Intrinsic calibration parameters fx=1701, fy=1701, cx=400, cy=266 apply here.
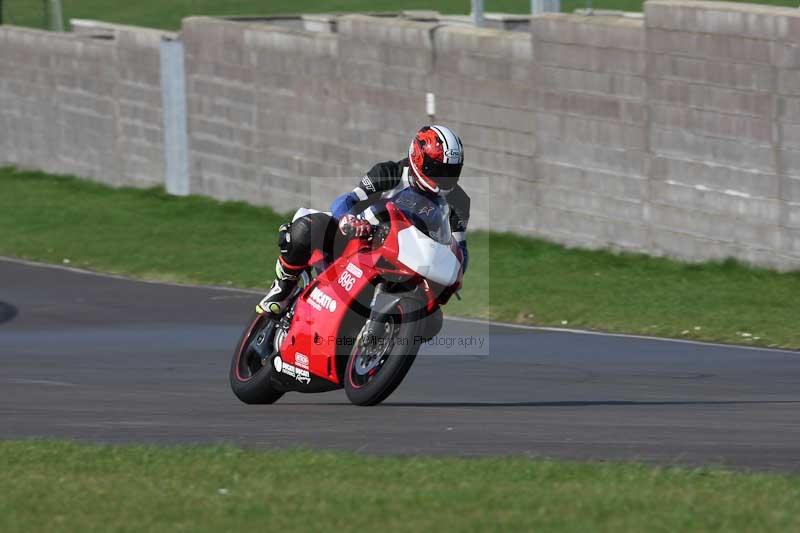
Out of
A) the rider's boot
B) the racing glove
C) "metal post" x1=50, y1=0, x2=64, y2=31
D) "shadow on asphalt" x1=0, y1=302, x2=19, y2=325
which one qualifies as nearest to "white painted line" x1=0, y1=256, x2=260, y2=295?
"shadow on asphalt" x1=0, y1=302, x2=19, y2=325

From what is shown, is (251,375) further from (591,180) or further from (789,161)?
(591,180)

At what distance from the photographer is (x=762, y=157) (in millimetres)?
17750

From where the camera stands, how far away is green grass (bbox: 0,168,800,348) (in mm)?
15953

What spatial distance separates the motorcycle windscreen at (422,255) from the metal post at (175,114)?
18562 mm

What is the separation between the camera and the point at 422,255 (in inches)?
371

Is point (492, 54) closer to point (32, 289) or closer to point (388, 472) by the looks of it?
point (32, 289)

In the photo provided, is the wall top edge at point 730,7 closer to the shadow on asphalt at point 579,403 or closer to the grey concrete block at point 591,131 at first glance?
the grey concrete block at point 591,131

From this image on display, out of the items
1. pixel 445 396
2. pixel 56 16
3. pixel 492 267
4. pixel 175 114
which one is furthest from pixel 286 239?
pixel 56 16

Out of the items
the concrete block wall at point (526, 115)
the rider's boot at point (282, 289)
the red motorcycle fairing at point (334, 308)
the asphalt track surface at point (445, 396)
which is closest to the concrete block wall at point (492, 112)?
the concrete block wall at point (526, 115)

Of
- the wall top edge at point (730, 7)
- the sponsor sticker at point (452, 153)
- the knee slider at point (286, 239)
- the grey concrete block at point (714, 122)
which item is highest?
the wall top edge at point (730, 7)

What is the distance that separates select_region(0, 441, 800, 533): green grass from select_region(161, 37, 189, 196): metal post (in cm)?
1956

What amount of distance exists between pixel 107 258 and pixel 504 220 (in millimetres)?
5064

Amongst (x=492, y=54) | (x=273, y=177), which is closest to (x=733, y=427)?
(x=492, y=54)

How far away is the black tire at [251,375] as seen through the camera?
10461 millimetres
